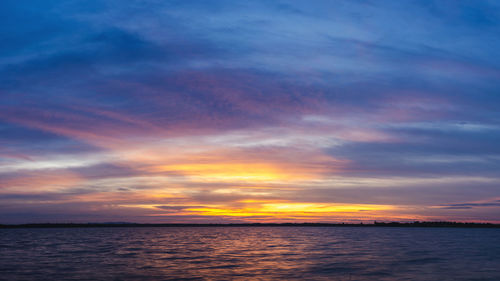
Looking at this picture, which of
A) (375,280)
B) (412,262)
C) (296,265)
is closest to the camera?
(375,280)

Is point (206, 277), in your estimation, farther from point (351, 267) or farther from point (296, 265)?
point (351, 267)

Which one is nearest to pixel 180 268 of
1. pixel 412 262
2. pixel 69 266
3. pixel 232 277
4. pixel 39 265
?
pixel 232 277

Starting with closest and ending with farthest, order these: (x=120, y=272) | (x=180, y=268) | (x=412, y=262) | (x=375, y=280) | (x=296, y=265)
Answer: (x=375, y=280) → (x=120, y=272) → (x=180, y=268) → (x=296, y=265) → (x=412, y=262)

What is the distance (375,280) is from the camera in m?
37.3

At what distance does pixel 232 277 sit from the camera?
1510 inches

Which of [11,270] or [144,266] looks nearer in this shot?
[11,270]

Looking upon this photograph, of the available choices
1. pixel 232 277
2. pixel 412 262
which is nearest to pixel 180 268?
pixel 232 277

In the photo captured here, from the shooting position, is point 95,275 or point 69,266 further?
point 69,266

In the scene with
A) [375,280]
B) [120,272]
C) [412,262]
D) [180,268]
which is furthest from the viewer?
[412,262]

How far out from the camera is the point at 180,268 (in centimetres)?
4462

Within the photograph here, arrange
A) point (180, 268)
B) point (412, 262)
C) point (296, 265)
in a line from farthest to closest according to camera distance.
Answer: point (412, 262)
point (296, 265)
point (180, 268)

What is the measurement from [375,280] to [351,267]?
9.07 m

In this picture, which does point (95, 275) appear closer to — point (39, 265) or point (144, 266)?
point (144, 266)

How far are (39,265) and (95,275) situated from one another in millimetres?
13337
